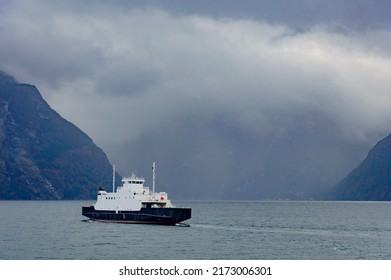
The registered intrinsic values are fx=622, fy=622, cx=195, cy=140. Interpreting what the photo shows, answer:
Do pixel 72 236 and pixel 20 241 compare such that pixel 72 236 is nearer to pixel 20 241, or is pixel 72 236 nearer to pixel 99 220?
pixel 20 241

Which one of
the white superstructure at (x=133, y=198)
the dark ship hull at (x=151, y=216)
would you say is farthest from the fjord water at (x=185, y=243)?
the white superstructure at (x=133, y=198)

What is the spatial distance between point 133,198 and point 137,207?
2.06m

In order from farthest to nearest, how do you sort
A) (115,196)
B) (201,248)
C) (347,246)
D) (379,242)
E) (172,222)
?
(115,196)
(172,222)
(379,242)
(347,246)
(201,248)

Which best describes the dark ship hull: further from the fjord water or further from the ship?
the fjord water

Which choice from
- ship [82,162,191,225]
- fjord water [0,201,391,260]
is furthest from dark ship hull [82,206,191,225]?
fjord water [0,201,391,260]

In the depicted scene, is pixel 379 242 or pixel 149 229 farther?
pixel 149 229

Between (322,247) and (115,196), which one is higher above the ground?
(115,196)

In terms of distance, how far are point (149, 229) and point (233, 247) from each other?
90.3ft

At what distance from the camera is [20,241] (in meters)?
96.5

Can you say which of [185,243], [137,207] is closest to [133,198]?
[137,207]

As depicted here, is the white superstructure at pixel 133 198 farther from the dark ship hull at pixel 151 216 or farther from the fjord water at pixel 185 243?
the fjord water at pixel 185 243

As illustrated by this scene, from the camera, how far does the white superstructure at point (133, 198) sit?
12469cm
